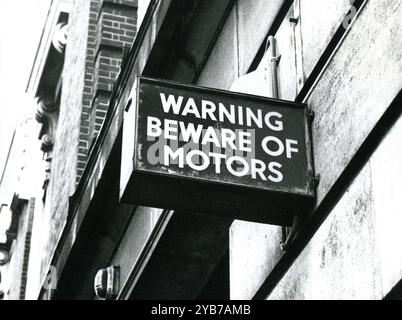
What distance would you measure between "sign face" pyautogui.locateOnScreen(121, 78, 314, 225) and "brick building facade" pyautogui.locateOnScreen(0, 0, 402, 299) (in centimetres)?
11

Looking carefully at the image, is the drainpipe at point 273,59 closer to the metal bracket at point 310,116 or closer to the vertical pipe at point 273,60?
the vertical pipe at point 273,60

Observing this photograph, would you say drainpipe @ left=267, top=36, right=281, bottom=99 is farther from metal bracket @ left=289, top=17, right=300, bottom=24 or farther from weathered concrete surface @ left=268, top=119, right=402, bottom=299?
weathered concrete surface @ left=268, top=119, right=402, bottom=299

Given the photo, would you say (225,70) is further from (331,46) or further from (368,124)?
(368,124)

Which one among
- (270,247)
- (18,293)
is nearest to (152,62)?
(270,247)

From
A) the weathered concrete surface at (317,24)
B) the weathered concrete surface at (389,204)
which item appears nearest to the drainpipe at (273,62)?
the weathered concrete surface at (317,24)

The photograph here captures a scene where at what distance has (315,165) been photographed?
23.0ft

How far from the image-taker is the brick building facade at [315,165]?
6000 millimetres

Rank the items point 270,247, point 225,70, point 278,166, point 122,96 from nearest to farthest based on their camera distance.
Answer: point 278,166 → point 270,247 → point 225,70 → point 122,96

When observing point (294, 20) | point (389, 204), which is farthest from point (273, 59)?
point (389, 204)

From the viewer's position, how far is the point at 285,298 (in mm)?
7094

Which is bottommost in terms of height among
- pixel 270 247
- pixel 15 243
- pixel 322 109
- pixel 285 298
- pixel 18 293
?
pixel 285 298

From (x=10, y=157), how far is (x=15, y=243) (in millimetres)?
2179

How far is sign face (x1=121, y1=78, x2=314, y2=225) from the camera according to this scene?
675 cm

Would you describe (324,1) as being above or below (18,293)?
below
